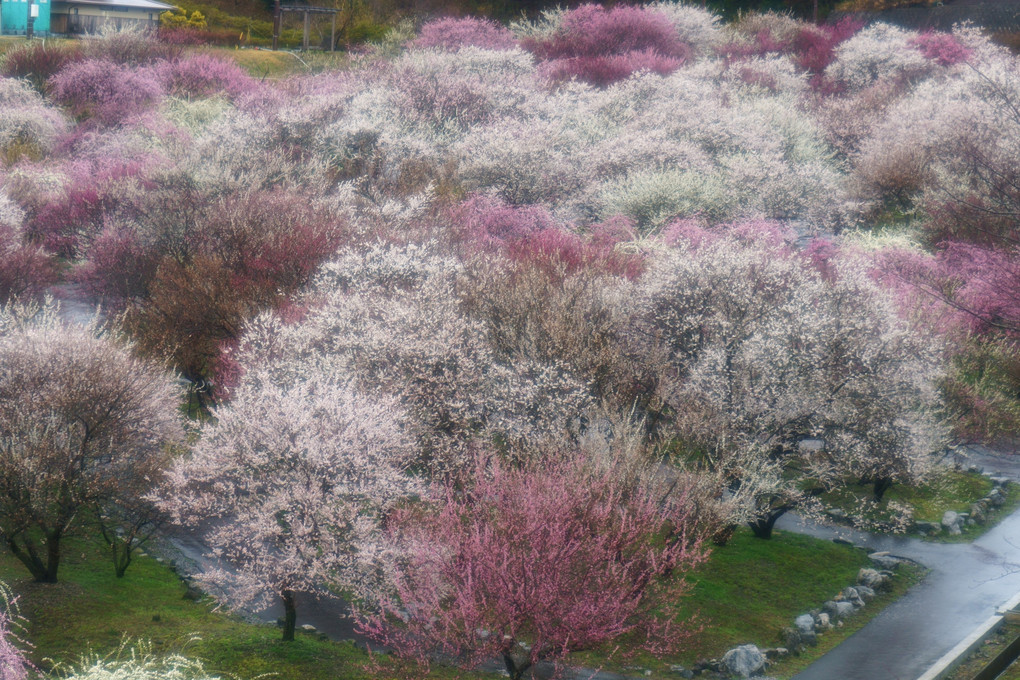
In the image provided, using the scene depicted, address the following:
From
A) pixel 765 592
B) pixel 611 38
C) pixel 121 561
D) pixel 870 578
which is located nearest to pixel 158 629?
pixel 121 561

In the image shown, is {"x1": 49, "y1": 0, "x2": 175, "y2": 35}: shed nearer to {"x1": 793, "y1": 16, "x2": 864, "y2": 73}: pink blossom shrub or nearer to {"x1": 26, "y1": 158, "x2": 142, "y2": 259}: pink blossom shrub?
{"x1": 26, "y1": 158, "x2": 142, "y2": 259}: pink blossom shrub

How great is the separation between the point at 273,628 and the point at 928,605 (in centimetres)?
1568

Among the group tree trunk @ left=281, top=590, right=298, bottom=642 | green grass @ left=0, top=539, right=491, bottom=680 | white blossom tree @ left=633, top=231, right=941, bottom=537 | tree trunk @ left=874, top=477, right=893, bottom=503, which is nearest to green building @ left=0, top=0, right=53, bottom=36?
green grass @ left=0, top=539, right=491, bottom=680

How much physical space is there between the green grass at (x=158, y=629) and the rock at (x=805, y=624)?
807cm

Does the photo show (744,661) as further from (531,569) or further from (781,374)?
(781,374)

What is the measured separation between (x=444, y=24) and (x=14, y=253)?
159ft

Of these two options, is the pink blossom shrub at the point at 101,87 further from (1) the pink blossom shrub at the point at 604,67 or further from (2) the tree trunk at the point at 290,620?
(2) the tree trunk at the point at 290,620

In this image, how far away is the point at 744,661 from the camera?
21547mm

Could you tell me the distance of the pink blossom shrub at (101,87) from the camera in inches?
2566

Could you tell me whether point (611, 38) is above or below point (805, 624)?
above

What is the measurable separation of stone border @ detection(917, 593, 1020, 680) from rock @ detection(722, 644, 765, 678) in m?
3.21

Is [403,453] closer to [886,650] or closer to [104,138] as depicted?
[886,650]

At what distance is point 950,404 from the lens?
3064cm

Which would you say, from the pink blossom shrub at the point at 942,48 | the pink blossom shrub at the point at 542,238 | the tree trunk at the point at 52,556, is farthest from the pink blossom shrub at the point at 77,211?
the pink blossom shrub at the point at 942,48
